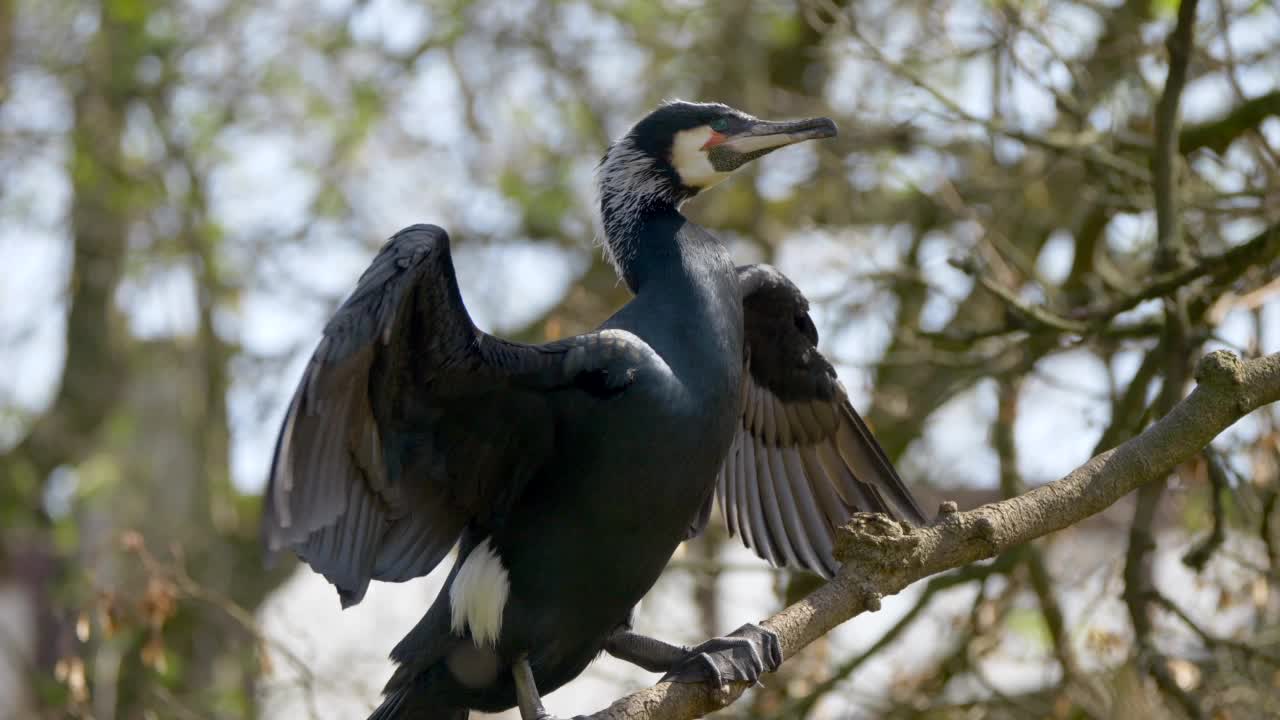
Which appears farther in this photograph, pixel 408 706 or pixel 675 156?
pixel 675 156

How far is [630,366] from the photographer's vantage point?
4.20 meters

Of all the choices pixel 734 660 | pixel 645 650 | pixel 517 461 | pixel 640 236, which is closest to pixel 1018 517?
pixel 734 660

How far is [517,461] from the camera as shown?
444 cm

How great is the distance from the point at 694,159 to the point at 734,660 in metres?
1.70

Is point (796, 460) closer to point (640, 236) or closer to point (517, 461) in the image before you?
point (640, 236)

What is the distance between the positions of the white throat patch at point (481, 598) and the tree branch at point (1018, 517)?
0.83 meters

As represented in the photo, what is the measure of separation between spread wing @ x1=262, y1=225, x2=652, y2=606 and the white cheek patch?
0.91 meters

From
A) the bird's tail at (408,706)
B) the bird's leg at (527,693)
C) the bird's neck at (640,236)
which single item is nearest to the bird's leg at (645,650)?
the bird's leg at (527,693)

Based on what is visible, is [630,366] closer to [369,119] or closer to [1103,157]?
[1103,157]

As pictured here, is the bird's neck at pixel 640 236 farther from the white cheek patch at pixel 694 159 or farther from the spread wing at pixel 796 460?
the spread wing at pixel 796 460

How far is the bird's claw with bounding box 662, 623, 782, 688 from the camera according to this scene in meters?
3.92

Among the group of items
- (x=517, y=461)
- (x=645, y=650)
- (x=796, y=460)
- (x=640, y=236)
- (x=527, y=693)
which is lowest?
(x=527, y=693)

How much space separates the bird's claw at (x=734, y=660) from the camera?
392 cm

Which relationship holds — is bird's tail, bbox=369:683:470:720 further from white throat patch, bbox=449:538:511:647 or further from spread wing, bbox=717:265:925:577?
spread wing, bbox=717:265:925:577
